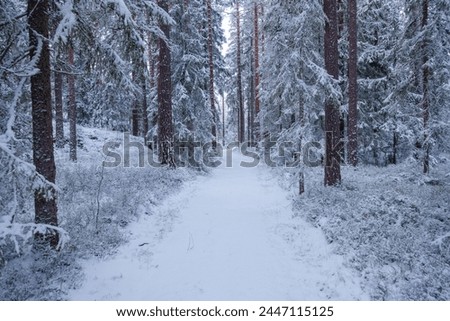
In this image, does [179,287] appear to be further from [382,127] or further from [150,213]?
[382,127]

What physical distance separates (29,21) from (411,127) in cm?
1910

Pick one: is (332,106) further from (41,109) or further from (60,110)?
(60,110)

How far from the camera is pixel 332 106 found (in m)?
10.9

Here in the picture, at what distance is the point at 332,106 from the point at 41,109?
29.7ft

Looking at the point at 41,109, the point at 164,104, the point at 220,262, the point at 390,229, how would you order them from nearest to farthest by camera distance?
the point at 41,109 → the point at 220,262 → the point at 390,229 → the point at 164,104

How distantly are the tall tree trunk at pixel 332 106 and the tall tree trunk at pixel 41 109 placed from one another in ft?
28.1

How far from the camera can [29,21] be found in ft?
18.9

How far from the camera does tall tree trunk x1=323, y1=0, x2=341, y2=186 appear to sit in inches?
419

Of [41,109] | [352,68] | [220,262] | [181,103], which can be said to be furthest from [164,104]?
[220,262]

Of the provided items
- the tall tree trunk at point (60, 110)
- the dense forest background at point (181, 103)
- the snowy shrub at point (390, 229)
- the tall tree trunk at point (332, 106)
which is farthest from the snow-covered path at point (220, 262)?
the tall tree trunk at point (60, 110)

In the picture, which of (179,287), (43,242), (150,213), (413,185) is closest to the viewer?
(179,287)

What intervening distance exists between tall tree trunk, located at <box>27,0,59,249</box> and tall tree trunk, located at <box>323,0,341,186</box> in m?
8.57

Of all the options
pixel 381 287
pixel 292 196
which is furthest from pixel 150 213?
pixel 381 287
